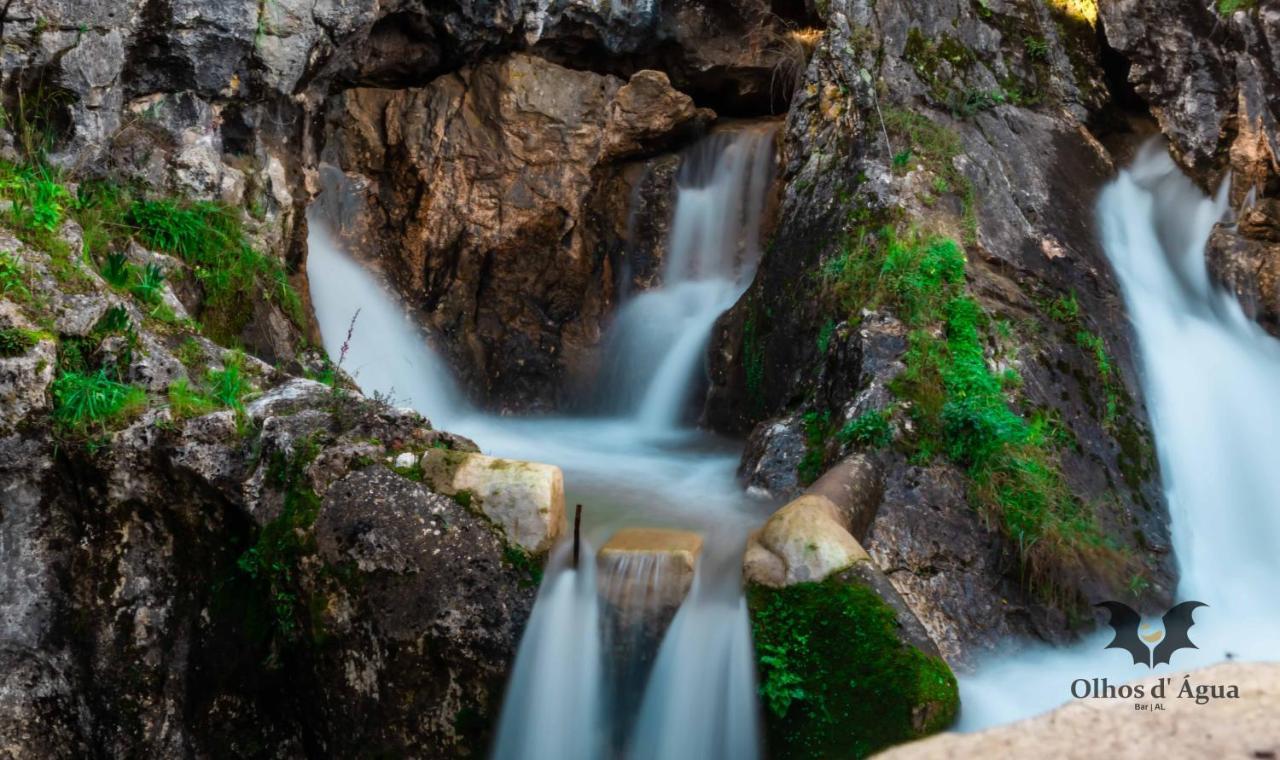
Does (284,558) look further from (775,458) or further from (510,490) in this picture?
(775,458)

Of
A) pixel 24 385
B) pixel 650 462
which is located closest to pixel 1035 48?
A: pixel 650 462

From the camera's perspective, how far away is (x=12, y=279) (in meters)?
4.79

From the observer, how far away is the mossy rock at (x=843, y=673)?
12.7 feet

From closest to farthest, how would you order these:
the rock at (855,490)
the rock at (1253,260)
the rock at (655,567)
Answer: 1. the rock at (655,567)
2. the rock at (855,490)
3. the rock at (1253,260)

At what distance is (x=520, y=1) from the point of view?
373 inches

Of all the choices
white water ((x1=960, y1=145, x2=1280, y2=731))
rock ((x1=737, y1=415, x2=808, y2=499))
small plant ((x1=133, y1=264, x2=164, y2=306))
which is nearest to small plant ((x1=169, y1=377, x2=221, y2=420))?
small plant ((x1=133, y1=264, x2=164, y2=306))

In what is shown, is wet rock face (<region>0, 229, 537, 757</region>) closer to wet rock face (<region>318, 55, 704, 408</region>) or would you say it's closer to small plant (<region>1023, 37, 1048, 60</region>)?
wet rock face (<region>318, 55, 704, 408</region>)

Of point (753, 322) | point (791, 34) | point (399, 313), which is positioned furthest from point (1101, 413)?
point (399, 313)

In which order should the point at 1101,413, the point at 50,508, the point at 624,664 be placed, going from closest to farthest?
1. the point at 624,664
2. the point at 50,508
3. the point at 1101,413

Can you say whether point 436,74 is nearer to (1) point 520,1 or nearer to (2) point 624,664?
(1) point 520,1

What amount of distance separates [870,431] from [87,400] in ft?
13.8

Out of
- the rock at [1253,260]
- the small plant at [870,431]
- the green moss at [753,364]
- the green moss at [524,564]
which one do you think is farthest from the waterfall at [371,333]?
the rock at [1253,260]

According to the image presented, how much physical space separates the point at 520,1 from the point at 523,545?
6862 millimetres

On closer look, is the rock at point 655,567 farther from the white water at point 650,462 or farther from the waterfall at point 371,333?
the waterfall at point 371,333
